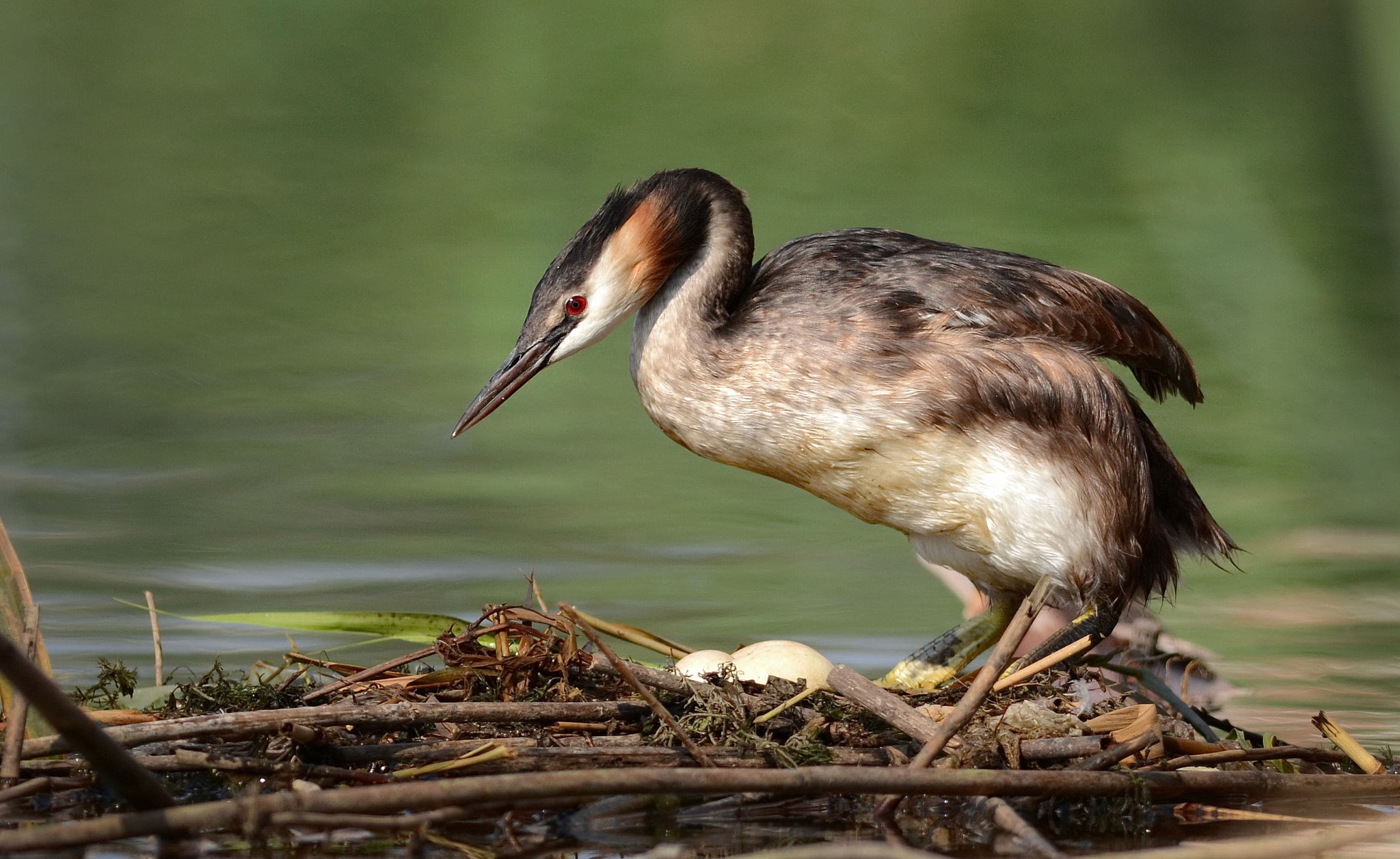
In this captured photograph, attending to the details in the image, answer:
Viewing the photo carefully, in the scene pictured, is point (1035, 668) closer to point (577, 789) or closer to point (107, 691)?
point (577, 789)

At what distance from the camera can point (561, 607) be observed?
12.2ft

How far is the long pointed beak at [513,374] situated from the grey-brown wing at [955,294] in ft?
1.79

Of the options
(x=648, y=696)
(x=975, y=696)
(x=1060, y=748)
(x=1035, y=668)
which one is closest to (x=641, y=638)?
(x=1035, y=668)

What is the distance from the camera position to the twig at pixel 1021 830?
3.07 metres

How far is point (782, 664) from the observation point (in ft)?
13.9

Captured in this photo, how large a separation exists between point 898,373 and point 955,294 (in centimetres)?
34

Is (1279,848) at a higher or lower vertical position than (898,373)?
lower

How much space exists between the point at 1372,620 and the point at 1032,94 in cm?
698

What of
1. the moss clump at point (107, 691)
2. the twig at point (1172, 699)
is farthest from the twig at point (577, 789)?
the moss clump at point (107, 691)

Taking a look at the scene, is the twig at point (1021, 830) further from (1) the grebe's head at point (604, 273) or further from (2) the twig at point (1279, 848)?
(1) the grebe's head at point (604, 273)

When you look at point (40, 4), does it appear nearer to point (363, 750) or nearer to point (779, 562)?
point (779, 562)

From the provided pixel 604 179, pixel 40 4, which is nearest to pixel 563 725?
pixel 604 179

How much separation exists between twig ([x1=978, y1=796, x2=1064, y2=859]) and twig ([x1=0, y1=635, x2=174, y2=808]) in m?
1.53

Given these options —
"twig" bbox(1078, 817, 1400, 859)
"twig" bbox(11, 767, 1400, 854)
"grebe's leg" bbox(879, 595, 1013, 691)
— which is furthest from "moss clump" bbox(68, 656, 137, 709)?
"twig" bbox(1078, 817, 1400, 859)
